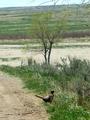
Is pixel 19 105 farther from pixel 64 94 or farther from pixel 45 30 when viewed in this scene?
pixel 45 30

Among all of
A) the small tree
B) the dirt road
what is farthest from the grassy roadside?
the small tree

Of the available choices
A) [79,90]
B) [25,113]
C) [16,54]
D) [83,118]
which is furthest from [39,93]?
[16,54]

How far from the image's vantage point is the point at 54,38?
1980 inches

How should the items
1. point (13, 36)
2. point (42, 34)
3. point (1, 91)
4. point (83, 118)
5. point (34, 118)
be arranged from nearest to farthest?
1. point (83, 118)
2. point (34, 118)
3. point (1, 91)
4. point (42, 34)
5. point (13, 36)

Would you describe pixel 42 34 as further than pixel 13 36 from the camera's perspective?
No

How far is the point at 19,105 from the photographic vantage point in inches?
599

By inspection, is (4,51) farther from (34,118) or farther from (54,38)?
(34,118)

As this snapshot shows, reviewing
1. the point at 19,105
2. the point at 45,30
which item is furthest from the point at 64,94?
the point at 45,30

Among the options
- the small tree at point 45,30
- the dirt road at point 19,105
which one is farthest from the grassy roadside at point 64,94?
the small tree at point 45,30

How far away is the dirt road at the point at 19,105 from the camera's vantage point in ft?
44.2

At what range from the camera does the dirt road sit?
13483 mm

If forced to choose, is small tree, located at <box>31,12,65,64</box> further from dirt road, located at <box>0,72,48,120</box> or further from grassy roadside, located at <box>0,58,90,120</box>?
dirt road, located at <box>0,72,48,120</box>

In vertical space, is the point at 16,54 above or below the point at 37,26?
below

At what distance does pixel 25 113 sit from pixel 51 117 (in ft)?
3.70
